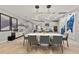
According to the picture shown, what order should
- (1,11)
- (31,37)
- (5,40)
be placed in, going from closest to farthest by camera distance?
1. (31,37)
2. (1,11)
3. (5,40)

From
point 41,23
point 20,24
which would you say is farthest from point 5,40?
point 41,23

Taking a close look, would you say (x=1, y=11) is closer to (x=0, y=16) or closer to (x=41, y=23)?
(x=0, y=16)

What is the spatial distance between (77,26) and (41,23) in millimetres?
8064

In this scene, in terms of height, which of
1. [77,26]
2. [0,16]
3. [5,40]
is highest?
[0,16]

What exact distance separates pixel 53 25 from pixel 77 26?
8.43 meters

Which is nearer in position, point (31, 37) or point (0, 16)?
point (31, 37)

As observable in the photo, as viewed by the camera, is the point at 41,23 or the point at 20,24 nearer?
the point at 20,24

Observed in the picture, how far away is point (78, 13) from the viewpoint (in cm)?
894

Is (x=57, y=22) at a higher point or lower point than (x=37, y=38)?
higher
